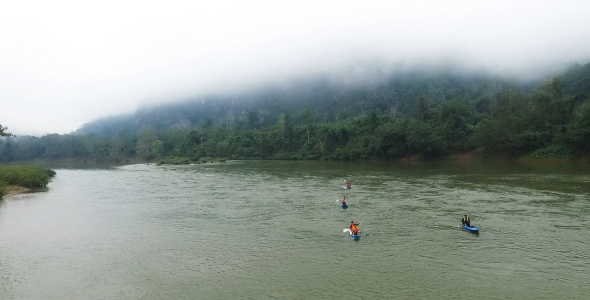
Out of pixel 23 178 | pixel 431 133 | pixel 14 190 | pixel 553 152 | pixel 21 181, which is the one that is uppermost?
pixel 431 133

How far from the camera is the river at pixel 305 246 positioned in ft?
64.6

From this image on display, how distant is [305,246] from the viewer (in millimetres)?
26453

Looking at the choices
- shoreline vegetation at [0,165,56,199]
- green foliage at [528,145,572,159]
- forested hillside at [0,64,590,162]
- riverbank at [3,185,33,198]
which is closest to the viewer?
riverbank at [3,185,33,198]

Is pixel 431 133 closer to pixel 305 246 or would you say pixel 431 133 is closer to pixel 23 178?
pixel 305 246

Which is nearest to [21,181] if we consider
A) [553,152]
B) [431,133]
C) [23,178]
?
[23,178]

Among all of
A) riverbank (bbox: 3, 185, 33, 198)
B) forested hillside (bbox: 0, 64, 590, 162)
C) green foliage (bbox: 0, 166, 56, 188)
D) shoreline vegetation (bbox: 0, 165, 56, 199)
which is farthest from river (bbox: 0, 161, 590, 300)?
forested hillside (bbox: 0, 64, 590, 162)

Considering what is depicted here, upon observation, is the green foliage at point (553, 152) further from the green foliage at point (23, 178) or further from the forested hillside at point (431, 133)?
the green foliage at point (23, 178)

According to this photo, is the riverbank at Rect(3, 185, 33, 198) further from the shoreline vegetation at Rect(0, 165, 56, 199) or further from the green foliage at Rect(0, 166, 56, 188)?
the green foliage at Rect(0, 166, 56, 188)

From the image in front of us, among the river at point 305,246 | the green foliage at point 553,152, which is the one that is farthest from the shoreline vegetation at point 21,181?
the green foliage at point 553,152

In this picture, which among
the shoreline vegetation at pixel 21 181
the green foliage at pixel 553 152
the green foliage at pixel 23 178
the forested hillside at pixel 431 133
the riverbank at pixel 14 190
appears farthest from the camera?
the forested hillside at pixel 431 133

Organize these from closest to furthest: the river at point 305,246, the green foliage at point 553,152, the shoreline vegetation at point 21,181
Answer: the river at point 305,246, the shoreline vegetation at point 21,181, the green foliage at point 553,152

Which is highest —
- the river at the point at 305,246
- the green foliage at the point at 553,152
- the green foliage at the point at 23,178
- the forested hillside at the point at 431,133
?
the forested hillside at the point at 431,133

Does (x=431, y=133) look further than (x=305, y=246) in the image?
Yes

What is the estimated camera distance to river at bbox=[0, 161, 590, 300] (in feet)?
64.6
